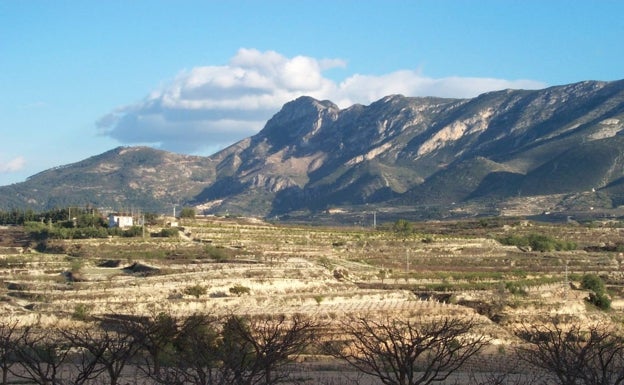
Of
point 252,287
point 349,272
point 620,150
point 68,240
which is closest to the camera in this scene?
point 252,287

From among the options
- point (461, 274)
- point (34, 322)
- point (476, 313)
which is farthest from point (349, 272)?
point (34, 322)

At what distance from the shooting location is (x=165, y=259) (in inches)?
2677

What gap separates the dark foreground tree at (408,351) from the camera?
21.8m

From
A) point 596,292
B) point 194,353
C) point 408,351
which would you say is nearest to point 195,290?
point 596,292

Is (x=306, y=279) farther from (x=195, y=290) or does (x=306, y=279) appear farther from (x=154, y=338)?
(x=154, y=338)

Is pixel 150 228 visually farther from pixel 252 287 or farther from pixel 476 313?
pixel 476 313

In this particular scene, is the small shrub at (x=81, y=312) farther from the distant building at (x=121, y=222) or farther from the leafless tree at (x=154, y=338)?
the distant building at (x=121, y=222)

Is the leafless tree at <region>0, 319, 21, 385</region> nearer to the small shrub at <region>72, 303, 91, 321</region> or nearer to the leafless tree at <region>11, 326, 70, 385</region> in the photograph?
the leafless tree at <region>11, 326, 70, 385</region>

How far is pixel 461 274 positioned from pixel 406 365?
42.5 metres

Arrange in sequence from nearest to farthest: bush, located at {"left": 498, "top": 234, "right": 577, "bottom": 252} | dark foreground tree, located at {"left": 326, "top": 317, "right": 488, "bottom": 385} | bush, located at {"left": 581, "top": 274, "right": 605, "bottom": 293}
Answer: dark foreground tree, located at {"left": 326, "top": 317, "right": 488, "bottom": 385}, bush, located at {"left": 581, "top": 274, "right": 605, "bottom": 293}, bush, located at {"left": 498, "top": 234, "right": 577, "bottom": 252}

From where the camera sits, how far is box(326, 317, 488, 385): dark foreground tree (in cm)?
2184

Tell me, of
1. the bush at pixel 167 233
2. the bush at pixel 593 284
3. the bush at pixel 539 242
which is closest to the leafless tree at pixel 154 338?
the bush at pixel 593 284

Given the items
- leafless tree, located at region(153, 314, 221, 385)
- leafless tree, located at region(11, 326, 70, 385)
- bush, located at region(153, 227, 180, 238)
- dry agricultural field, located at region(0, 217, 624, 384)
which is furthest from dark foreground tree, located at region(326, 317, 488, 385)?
bush, located at region(153, 227, 180, 238)

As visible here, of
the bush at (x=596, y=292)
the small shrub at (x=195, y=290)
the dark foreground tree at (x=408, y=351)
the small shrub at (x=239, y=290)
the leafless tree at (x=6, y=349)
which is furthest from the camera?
the bush at (x=596, y=292)
